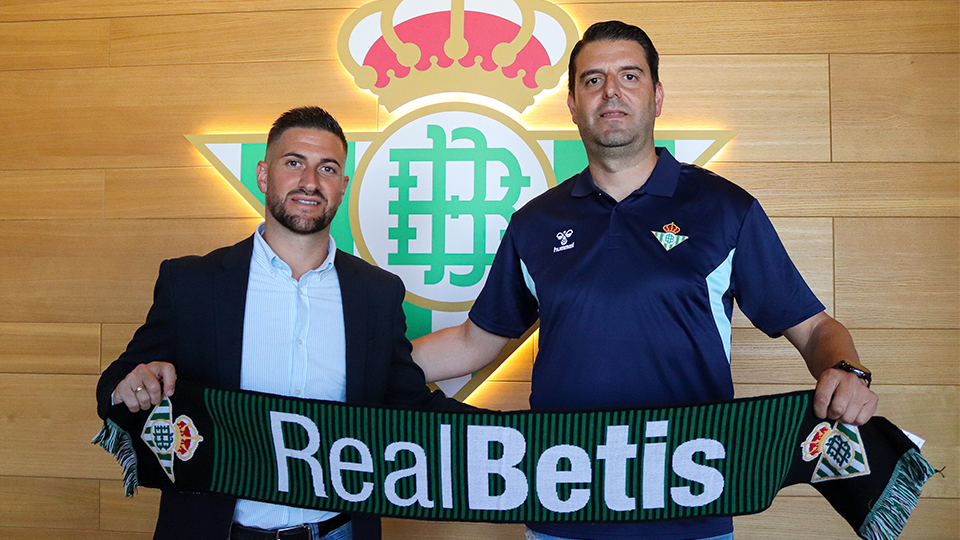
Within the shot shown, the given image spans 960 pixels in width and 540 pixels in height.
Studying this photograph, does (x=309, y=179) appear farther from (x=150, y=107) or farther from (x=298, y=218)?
(x=150, y=107)

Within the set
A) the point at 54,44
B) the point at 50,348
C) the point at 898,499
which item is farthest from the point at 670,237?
the point at 54,44

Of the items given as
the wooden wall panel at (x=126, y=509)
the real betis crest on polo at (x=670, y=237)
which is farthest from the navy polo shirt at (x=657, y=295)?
the wooden wall panel at (x=126, y=509)

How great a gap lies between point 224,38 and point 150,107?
33 cm

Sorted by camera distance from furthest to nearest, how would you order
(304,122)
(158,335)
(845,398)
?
1. (304,122)
2. (158,335)
3. (845,398)

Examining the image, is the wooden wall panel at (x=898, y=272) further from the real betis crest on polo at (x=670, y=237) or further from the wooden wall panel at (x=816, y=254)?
the real betis crest on polo at (x=670, y=237)

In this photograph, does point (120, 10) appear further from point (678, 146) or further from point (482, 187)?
point (678, 146)

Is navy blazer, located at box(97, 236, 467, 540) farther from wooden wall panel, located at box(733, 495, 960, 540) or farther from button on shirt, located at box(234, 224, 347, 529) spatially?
wooden wall panel, located at box(733, 495, 960, 540)

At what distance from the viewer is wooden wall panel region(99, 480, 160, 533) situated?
2191 mm

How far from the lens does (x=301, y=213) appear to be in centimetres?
152

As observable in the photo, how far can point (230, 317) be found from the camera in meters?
1.47

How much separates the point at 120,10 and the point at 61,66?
0.91 ft

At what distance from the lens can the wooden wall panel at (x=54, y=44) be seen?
229 cm

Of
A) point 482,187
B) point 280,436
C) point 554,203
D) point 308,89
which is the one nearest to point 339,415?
point 280,436

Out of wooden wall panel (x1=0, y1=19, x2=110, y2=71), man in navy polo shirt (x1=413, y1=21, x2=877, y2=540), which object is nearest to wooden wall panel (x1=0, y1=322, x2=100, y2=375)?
wooden wall panel (x1=0, y1=19, x2=110, y2=71)
